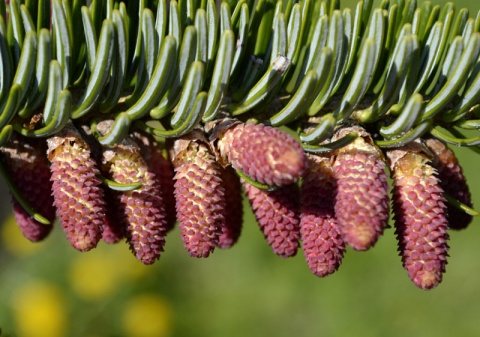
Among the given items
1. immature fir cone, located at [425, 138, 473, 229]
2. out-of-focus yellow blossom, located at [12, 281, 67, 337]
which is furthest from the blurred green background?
immature fir cone, located at [425, 138, 473, 229]

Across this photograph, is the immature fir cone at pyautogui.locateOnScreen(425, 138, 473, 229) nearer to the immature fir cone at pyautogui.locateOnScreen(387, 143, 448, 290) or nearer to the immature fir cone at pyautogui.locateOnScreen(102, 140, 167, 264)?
the immature fir cone at pyautogui.locateOnScreen(387, 143, 448, 290)

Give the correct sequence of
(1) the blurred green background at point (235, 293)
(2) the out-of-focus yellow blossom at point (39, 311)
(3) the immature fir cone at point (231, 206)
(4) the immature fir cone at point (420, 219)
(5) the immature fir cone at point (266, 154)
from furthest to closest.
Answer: (2) the out-of-focus yellow blossom at point (39, 311), (1) the blurred green background at point (235, 293), (3) the immature fir cone at point (231, 206), (4) the immature fir cone at point (420, 219), (5) the immature fir cone at point (266, 154)

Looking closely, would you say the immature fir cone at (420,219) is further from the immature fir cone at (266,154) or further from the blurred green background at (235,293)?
the blurred green background at (235,293)

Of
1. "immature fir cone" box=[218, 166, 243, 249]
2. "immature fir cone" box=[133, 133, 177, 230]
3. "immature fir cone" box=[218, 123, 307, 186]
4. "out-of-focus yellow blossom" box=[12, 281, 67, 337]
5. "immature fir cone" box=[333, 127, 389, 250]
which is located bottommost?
"out-of-focus yellow blossom" box=[12, 281, 67, 337]

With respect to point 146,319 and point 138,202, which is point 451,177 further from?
point 146,319

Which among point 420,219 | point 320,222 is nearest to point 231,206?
point 320,222

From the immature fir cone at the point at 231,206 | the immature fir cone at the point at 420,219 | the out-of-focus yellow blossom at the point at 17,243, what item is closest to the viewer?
the immature fir cone at the point at 420,219

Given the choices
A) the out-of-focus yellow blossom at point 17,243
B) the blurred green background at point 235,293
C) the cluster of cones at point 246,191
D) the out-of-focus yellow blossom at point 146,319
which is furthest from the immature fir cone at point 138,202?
the out-of-focus yellow blossom at point 17,243
